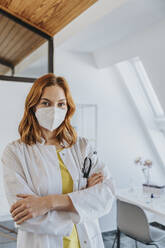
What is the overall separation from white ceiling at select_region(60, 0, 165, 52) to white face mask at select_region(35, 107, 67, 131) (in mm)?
1235

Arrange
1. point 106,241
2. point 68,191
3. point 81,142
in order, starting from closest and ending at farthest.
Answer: point 68,191 → point 81,142 → point 106,241

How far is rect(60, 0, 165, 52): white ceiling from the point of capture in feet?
6.87

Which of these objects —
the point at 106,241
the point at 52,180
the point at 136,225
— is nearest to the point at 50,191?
the point at 52,180

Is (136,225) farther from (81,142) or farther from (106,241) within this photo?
(81,142)

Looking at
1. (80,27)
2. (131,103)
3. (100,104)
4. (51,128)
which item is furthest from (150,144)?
(51,128)

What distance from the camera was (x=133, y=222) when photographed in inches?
91.4

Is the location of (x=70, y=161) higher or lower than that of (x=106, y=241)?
higher

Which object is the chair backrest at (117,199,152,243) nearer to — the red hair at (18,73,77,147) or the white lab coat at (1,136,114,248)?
the white lab coat at (1,136,114,248)

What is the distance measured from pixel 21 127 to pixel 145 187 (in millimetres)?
2132

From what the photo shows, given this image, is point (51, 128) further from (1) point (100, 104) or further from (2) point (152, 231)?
(1) point (100, 104)

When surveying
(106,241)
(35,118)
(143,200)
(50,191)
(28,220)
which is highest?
(35,118)

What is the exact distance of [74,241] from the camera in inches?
45.2

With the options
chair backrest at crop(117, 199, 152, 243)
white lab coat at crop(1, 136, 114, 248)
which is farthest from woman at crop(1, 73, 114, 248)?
chair backrest at crop(117, 199, 152, 243)

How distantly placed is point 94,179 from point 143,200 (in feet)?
5.22
